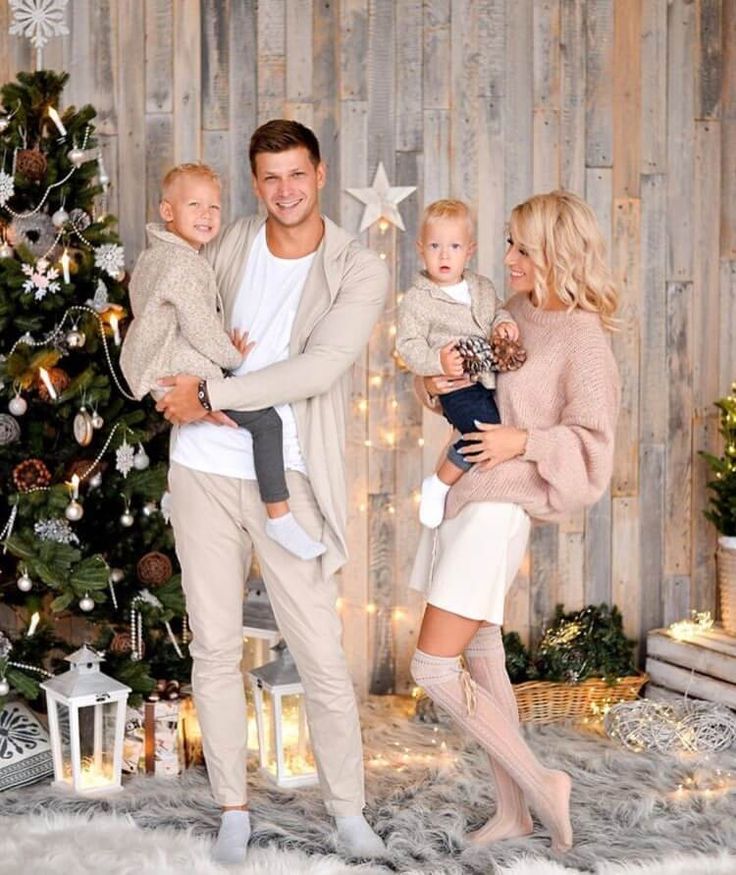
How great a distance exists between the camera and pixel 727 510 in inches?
161

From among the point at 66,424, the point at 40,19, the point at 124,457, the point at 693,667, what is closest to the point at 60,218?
the point at 66,424

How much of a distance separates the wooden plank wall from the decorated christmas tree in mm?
583

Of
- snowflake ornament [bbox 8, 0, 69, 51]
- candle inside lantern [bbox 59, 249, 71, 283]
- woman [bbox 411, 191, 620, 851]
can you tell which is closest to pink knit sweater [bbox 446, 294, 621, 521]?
woman [bbox 411, 191, 620, 851]

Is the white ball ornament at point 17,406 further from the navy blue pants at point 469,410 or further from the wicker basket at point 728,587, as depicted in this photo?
the wicker basket at point 728,587

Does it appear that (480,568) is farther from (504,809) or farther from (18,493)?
(18,493)

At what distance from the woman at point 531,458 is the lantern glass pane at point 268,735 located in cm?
76

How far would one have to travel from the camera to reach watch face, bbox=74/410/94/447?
A: 129 inches

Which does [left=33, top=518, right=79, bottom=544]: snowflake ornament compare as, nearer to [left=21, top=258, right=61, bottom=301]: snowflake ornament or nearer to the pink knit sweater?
[left=21, top=258, right=61, bottom=301]: snowflake ornament

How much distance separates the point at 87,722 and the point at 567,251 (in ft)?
6.09

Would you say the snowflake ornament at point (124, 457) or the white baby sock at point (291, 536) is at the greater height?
the snowflake ornament at point (124, 457)

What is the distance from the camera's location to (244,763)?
9.52 feet

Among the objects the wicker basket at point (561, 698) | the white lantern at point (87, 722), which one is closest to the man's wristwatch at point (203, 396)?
the white lantern at point (87, 722)

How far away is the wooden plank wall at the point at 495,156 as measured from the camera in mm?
3975

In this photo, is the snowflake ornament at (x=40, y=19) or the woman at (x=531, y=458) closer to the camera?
the woman at (x=531, y=458)
